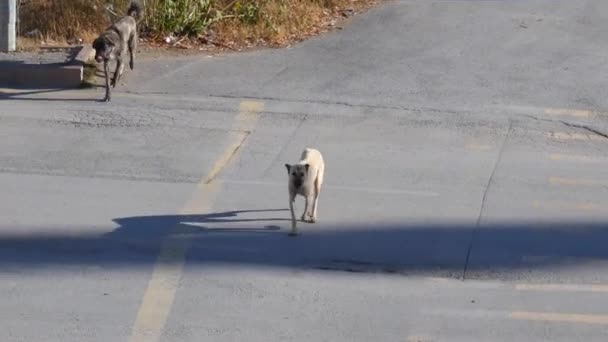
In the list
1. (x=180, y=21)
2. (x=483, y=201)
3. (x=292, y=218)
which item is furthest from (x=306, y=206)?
(x=180, y=21)

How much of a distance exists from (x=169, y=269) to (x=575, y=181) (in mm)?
4641

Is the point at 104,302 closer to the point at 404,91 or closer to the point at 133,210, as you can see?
the point at 133,210

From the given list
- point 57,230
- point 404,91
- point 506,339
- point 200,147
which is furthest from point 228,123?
point 506,339

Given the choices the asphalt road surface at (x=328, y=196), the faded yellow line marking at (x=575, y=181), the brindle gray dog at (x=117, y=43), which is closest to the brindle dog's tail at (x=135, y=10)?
the brindle gray dog at (x=117, y=43)

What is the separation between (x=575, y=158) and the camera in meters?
12.8

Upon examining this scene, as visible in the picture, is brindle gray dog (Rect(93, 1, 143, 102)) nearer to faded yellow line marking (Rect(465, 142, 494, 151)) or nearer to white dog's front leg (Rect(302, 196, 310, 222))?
faded yellow line marking (Rect(465, 142, 494, 151))

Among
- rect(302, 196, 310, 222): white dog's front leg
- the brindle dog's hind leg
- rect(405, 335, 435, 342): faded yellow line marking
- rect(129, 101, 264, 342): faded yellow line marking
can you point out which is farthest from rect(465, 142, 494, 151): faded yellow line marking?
rect(405, 335, 435, 342): faded yellow line marking

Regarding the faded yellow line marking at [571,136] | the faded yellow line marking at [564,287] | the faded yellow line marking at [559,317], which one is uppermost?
the faded yellow line marking at [559,317]

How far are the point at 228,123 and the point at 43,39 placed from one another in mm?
4278

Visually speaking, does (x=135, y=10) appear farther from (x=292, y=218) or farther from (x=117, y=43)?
(x=292, y=218)

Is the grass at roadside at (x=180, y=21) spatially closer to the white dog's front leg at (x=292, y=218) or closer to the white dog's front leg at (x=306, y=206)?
the white dog's front leg at (x=306, y=206)

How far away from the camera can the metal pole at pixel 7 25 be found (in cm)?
1584

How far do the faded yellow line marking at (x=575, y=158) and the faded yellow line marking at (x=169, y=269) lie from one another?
3347 millimetres

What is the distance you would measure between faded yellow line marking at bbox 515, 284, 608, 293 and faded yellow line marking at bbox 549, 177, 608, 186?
2.87 metres
